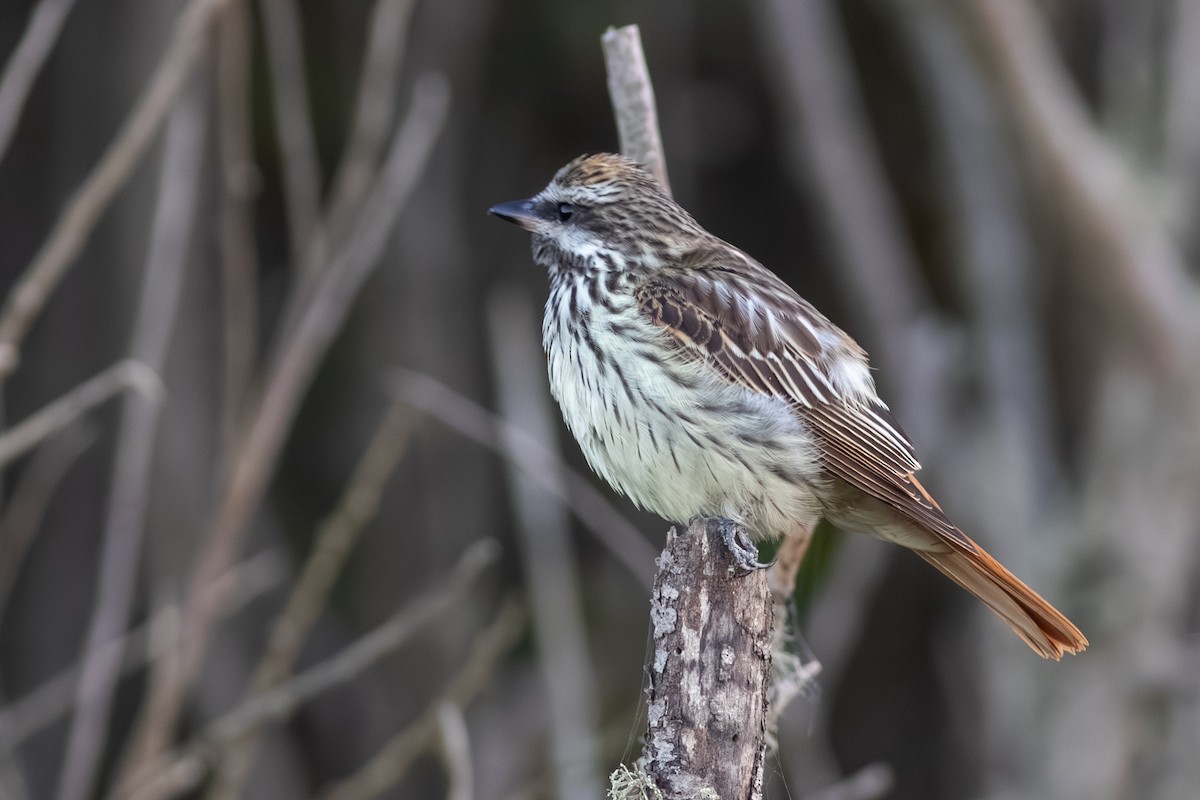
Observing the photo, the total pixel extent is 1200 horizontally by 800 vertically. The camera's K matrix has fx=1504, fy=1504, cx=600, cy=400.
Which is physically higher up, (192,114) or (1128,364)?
(192,114)

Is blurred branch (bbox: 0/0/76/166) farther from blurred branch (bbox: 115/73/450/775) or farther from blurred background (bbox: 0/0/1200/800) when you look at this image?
blurred background (bbox: 0/0/1200/800)

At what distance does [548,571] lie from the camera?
6238mm

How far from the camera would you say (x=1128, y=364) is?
23.2ft

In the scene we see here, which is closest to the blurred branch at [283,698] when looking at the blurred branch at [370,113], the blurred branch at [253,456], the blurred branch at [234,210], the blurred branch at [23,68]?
the blurred branch at [253,456]

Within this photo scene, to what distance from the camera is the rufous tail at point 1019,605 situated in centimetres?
386

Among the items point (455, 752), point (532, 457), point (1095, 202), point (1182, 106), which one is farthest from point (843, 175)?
point (455, 752)

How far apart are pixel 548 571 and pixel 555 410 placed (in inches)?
71.9

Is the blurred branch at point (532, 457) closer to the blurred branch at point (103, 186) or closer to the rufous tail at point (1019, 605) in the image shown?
the rufous tail at point (1019, 605)

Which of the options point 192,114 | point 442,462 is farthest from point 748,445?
point 442,462

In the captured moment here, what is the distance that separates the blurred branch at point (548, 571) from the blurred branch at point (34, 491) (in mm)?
1567

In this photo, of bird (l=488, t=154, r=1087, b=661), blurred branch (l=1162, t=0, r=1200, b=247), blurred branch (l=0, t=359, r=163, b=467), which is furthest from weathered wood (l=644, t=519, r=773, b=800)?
blurred branch (l=1162, t=0, r=1200, b=247)

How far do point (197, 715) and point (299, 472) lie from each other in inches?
53.1

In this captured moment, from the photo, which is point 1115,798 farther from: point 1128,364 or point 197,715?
point 197,715

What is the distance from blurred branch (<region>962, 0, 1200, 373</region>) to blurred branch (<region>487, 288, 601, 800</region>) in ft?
7.73
